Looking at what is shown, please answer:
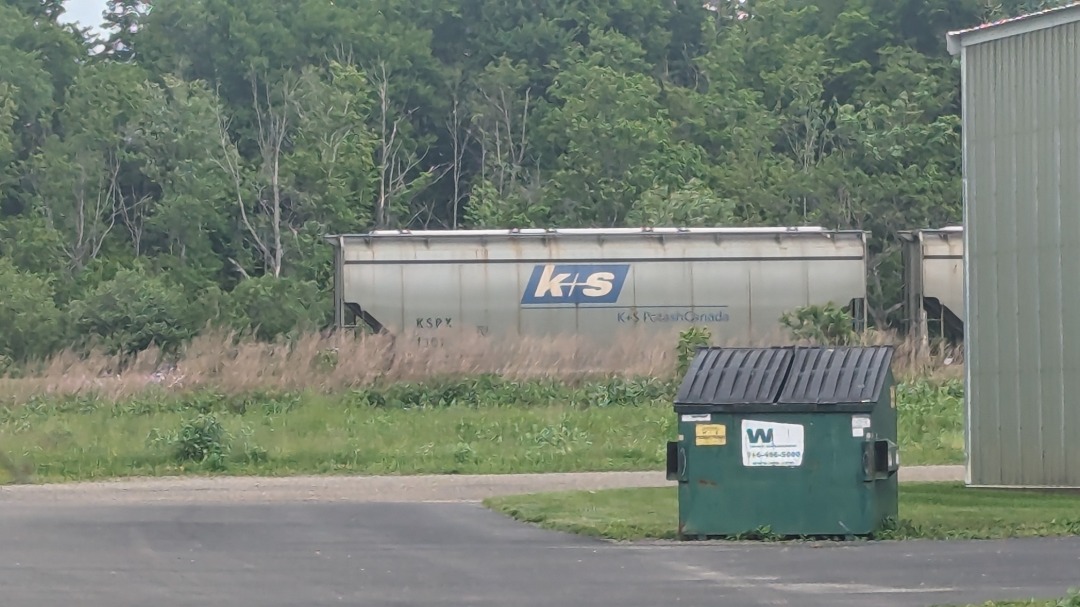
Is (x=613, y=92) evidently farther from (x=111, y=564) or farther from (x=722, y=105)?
(x=111, y=564)

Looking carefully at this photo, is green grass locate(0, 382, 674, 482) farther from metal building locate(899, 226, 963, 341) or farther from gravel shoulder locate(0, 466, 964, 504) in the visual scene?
metal building locate(899, 226, 963, 341)

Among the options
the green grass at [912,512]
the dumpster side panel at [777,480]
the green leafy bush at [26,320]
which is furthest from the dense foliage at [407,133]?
the dumpster side panel at [777,480]

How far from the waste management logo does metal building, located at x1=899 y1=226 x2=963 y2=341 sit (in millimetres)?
5820

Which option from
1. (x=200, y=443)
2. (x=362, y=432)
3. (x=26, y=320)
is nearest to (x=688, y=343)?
(x=362, y=432)

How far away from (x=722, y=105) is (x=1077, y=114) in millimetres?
48171

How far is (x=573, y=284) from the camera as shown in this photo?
31.8 meters

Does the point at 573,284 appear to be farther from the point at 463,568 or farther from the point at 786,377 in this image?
the point at 463,568

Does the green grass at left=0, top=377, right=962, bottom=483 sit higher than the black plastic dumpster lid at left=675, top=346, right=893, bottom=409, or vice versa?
the black plastic dumpster lid at left=675, top=346, right=893, bottom=409

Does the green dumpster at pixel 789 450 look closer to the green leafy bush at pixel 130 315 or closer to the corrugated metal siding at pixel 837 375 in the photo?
the corrugated metal siding at pixel 837 375

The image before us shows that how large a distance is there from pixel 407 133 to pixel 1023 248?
168 feet

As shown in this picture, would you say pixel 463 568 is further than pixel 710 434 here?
No

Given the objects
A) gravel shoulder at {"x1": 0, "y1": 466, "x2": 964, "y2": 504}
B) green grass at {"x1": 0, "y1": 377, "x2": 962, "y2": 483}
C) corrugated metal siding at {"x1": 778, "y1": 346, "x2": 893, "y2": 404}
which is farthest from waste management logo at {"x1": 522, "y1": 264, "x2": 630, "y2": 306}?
corrugated metal siding at {"x1": 778, "y1": 346, "x2": 893, "y2": 404}

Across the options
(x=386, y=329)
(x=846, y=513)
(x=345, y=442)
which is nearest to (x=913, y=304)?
(x=386, y=329)

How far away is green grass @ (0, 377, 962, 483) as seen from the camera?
22.4m
